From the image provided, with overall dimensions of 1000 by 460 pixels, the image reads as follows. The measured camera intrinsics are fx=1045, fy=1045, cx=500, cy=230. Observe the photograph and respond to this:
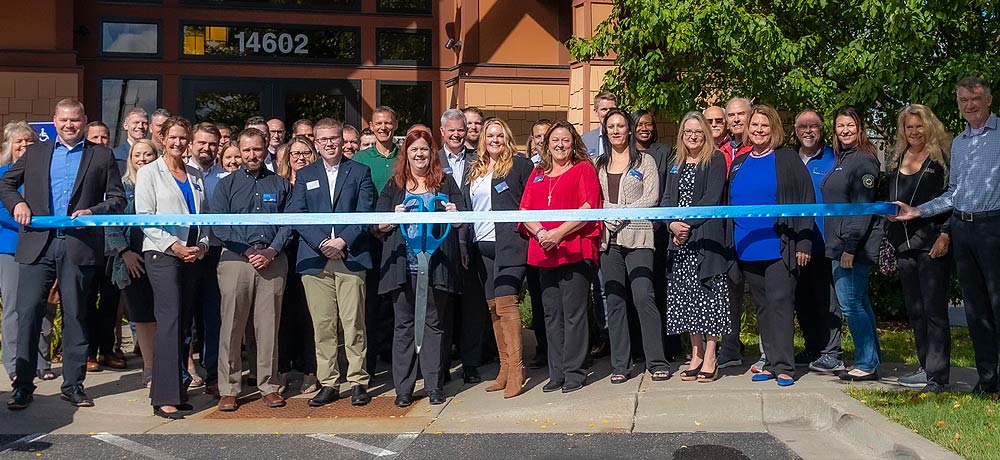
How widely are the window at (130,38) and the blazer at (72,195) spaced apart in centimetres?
829

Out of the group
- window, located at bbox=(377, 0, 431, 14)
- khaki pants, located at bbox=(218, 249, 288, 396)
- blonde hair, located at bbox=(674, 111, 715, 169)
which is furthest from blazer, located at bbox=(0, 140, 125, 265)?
window, located at bbox=(377, 0, 431, 14)

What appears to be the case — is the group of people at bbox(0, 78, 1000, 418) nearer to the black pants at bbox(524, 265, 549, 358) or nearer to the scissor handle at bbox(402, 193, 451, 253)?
the scissor handle at bbox(402, 193, 451, 253)

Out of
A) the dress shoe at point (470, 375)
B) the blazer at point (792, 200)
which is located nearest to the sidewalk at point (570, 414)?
the dress shoe at point (470, 375)

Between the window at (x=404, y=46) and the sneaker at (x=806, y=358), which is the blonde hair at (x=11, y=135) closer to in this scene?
the sneaker at (x=806, y=358)

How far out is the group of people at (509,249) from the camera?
739cm

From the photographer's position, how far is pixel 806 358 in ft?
26.7

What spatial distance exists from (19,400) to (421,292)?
296 cm

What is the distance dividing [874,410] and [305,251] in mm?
4034

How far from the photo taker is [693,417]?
7.03 metres

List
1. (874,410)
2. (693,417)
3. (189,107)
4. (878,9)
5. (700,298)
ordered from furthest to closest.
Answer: (189,107) → (878,9) → (700,298) → (693,417) → (874,410)

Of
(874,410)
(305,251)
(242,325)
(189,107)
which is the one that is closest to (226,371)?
(242,325)

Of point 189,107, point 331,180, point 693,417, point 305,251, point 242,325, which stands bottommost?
point 693,417

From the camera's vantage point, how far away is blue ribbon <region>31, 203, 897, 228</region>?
23.3ft

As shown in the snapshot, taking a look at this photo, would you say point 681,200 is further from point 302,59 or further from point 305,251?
point 302,59
